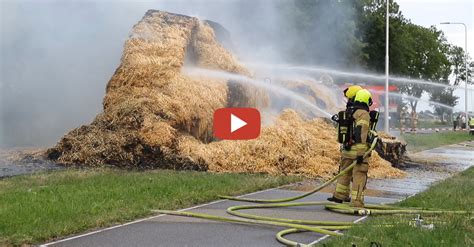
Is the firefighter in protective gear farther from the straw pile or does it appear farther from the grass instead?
the straw pile

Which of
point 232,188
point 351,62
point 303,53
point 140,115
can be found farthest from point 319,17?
point 232,188

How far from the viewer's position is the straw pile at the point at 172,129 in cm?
1233

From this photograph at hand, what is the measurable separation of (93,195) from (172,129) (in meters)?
4.15

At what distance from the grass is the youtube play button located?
5.65 feet

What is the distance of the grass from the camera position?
266 inches

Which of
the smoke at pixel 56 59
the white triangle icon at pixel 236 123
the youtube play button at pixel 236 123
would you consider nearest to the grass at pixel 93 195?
the youtube play button at pixel 236 123

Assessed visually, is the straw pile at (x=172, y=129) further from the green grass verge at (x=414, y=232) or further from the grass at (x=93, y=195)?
the green grass verge at (x=414, y=232)

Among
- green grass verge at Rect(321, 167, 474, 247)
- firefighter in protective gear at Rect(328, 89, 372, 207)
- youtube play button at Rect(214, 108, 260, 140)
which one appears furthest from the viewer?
youtube play button at Rect(214, 108, 260, 140)

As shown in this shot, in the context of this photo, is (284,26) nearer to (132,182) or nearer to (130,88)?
(130,88)

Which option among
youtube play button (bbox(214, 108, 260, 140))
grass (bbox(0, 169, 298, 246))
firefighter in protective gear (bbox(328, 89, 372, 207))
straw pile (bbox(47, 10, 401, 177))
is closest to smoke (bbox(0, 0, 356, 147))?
straw pile (bbox(47, 10, 401, 177))

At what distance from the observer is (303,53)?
24.1 metres

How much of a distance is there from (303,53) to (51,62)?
11789mm

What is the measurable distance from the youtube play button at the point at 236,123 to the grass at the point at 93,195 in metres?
1.72

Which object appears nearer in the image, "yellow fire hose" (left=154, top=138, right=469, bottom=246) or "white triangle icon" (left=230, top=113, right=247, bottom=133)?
"yellow fire hose" (left=154, top=138, right=469, bottom=246)
